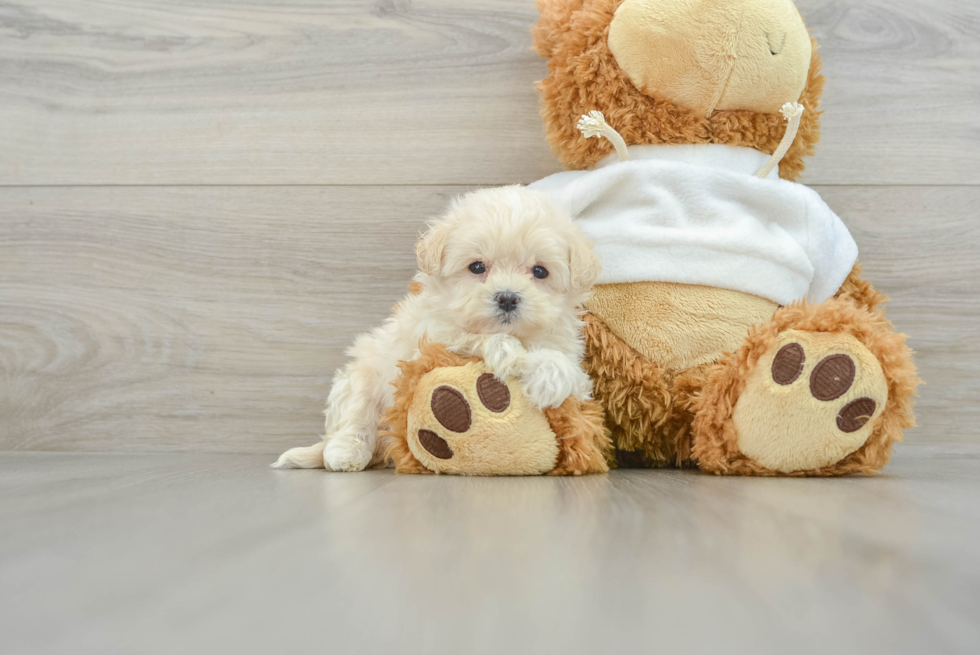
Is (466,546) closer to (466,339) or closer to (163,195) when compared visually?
(466,339)

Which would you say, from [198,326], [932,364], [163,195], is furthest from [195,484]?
[932,364]

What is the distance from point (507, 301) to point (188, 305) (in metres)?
0.66

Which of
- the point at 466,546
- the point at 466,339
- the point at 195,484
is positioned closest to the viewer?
the point at 466,546

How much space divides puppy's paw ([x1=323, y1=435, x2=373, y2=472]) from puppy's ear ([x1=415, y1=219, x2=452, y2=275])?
239 mm

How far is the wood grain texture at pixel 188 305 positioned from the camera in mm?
1165

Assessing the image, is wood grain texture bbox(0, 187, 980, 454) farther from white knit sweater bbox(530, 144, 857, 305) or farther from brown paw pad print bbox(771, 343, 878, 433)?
brown paw pad print bbox(771, 343, 878, 433)

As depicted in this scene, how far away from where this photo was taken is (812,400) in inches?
28.7

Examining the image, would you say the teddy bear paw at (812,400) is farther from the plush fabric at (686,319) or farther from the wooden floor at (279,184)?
the wooden floor at (279,184)

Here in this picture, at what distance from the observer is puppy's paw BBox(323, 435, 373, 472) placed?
862mm

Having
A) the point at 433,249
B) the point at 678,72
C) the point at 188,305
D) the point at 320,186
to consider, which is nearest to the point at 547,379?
the point at 433,249

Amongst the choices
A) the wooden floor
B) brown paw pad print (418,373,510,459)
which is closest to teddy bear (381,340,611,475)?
brown paw pad print (418,373,510,459)

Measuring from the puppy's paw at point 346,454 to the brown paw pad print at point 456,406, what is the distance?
14cm

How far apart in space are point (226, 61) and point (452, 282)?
657mm

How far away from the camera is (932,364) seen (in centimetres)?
113
